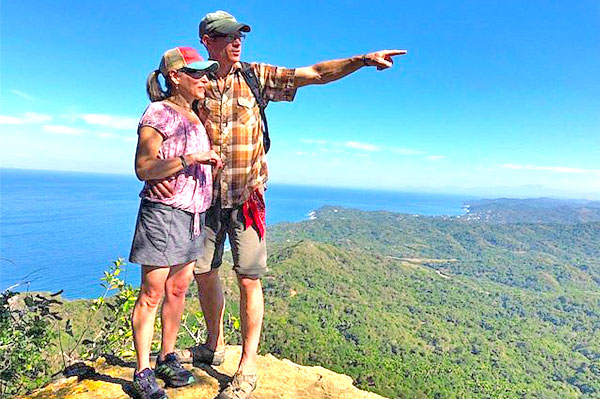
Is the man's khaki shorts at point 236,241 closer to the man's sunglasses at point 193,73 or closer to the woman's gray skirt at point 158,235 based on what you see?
the woman's gray skirt at point 158,235

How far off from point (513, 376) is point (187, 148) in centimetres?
7997

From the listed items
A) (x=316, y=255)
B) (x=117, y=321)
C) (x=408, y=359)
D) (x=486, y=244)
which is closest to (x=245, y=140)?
(x=117, y=321)

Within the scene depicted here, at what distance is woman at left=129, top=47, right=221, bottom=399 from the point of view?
2.12 metres

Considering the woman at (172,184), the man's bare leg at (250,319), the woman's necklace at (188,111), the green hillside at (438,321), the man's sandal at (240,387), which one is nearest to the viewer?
the woman at (172,184)

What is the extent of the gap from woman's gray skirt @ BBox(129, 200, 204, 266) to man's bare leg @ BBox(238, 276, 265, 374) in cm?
56

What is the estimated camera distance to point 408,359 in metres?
64.2

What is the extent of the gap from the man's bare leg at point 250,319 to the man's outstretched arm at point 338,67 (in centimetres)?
134

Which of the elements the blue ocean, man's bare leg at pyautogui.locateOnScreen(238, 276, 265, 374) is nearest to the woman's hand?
man's bare leg at pyautogui.locateOnScreen(238, 276, 265, 374)

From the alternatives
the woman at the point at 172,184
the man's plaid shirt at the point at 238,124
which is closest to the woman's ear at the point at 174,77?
the woman at the point at 172,184

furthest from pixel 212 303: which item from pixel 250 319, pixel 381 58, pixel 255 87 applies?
pixel 381 58

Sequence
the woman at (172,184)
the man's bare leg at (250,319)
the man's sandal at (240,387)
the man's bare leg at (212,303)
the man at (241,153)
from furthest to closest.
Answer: the man's bare leg at (212,303)
the man's bare leg at (250,319)
the man's sandal at (240,387)
the man at (241,153)
the woman at (172,184)

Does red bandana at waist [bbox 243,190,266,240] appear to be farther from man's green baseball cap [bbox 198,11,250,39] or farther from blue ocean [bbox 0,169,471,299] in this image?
blue ocean [bbox 0,169,471,299]

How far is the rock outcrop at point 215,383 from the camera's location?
257 cm

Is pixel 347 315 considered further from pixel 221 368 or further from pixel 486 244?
pixel 486 244
